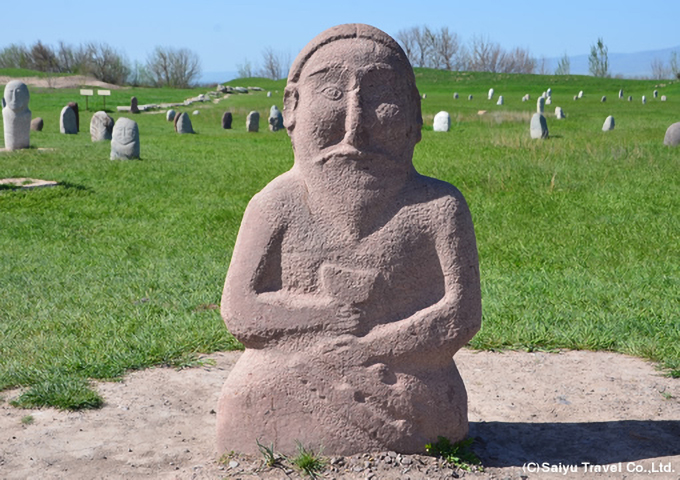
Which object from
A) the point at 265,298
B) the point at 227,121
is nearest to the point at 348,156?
the point at 265,298

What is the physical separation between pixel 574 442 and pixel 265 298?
1876 mm

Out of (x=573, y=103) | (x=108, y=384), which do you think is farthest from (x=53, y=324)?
(x=573, y=103)

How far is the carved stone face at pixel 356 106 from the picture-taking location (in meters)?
3.41

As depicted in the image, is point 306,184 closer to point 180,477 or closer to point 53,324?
point 180,477

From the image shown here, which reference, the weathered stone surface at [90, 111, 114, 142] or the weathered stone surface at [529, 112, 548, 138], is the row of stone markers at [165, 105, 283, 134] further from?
the weathered stone surface at [529, 112, 548, 138]

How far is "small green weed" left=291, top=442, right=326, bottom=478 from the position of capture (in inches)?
137

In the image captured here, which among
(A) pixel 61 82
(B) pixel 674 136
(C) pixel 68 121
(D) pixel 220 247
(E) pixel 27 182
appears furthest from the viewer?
(A) pixel 61 82

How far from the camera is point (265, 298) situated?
351 centimetres

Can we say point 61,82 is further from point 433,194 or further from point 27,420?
point 433,194

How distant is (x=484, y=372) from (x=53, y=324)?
3.45 m

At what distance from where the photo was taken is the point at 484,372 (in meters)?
5.11

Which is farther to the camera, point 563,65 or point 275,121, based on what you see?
point 563,65

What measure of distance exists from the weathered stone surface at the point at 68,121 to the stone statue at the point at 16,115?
5.41m

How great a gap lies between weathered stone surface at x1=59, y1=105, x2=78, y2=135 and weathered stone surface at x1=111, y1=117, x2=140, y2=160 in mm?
7780
